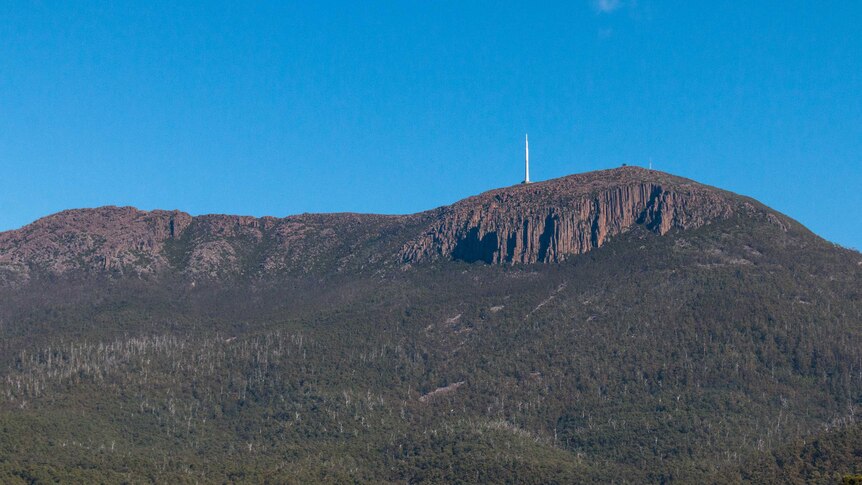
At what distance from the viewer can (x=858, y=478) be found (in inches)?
5591
